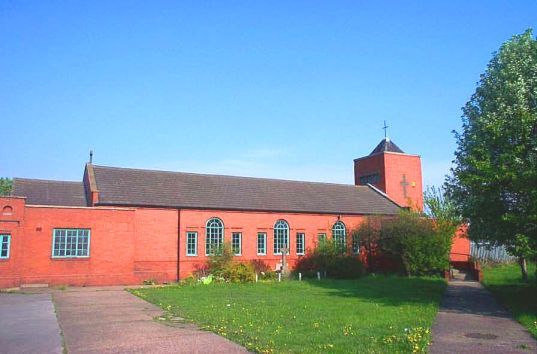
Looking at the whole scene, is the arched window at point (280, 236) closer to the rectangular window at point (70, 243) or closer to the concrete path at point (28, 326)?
the rectangular window at point (70, 243)

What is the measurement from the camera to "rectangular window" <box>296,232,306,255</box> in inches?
1358

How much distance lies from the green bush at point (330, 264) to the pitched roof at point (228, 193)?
3.48 meters

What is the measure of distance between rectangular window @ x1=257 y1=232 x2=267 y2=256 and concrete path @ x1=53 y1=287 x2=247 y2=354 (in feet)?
50.3

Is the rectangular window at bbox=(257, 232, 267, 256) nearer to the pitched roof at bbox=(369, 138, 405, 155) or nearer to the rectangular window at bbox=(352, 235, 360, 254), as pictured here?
the rectangular window at bbox=(352, 235, 360, 254)

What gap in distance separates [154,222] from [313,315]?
17455mm

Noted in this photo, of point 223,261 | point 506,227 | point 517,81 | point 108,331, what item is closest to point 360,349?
point 108,331

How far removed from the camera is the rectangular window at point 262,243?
33106 millimetres

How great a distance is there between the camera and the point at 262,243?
33.3 metres

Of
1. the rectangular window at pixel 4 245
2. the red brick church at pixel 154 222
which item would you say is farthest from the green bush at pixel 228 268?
the rectangular window at pixel 4 245

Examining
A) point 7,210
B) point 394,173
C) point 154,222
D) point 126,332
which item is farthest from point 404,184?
point 126,332

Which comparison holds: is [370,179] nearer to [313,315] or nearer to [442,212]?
[442,212]

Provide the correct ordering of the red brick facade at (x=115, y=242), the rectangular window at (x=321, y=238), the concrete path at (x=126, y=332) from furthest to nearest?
the rectangular window at (x=321, y=238) → the red brick facade at (x=115, y=242) → the concrete path at (x=126, y=332)

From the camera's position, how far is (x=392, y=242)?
32.4 metres

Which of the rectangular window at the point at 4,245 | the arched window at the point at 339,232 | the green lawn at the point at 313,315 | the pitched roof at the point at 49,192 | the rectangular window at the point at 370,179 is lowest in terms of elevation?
the green lawn at the point at 313,315
